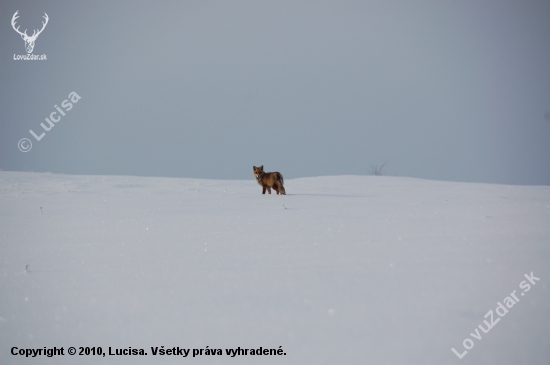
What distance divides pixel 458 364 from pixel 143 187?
8.49 m

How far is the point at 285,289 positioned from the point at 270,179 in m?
5.99

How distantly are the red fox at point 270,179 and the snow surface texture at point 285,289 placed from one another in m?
3.48

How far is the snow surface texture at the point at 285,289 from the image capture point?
1.54m

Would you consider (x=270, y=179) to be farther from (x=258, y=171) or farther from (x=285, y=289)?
(x=285, y=289)

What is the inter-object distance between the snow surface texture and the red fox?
3.48 m

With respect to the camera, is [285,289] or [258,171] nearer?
[285,289]

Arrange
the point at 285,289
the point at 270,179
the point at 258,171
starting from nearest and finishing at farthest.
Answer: the point at 285,289 → the point at 270,179 → the point at 258,171

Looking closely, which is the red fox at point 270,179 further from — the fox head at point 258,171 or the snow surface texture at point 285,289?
the snow surface texture at point 285,289

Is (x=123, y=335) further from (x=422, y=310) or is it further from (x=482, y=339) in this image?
(x=482, y=339)

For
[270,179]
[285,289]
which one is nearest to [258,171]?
[270,179]

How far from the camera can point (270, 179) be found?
7.97 metres

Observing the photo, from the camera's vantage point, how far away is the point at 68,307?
6.30 ft

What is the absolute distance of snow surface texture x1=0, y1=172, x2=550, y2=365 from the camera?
60.7 inches

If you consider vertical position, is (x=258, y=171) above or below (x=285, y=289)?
above
